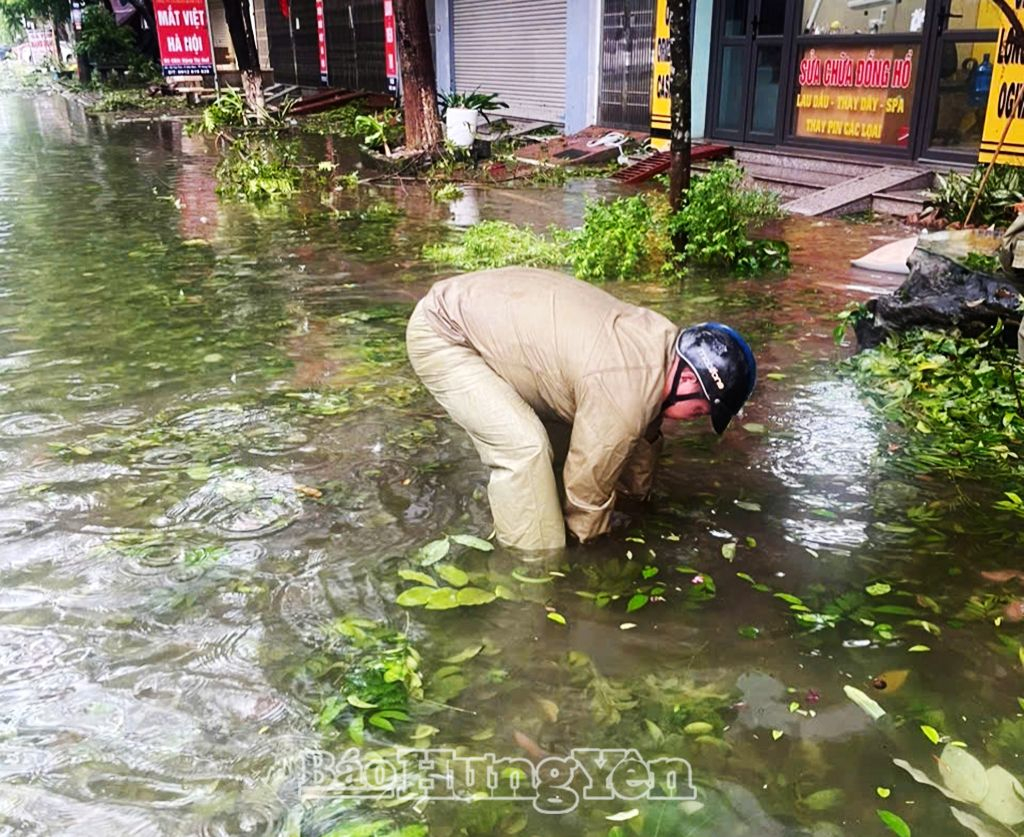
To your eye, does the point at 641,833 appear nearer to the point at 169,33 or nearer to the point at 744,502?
the point at 744,502

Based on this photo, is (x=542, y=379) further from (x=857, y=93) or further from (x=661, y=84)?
(x=661, y=84)

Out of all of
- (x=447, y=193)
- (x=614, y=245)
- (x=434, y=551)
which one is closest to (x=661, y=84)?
(x=447, y=193)

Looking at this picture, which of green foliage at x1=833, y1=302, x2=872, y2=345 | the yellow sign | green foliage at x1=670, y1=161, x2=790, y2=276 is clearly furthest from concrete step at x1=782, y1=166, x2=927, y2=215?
green foliage at x1=833, y1=302, x2=872, y2=345

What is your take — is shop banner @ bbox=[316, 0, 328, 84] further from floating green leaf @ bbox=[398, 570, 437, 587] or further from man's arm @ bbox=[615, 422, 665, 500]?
floating green leaf @ bbox=[398, 570, 437, 587]

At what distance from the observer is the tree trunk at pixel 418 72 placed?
44.1ft

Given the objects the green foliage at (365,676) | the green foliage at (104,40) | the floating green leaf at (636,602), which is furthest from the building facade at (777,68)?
the green foliage at (104,40)

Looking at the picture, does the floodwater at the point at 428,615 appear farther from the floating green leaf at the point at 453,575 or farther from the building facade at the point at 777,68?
the building facade at the point at 777,68

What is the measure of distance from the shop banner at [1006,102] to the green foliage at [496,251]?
15.5ft

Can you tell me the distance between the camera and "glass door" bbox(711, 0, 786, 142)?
1212cm

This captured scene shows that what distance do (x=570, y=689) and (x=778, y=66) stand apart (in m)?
11.4

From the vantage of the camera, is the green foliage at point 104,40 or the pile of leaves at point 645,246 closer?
the pile of leaves at point 645,246

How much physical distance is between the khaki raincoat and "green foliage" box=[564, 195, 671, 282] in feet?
12.8

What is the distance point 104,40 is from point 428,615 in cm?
4198

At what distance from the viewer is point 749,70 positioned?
41.0 ft
